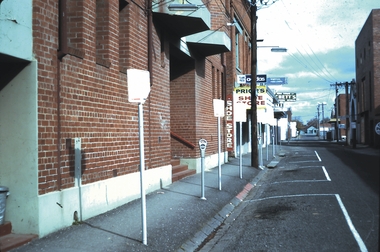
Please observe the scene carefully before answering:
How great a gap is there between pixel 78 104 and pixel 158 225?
258 cm

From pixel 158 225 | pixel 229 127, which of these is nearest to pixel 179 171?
pixel 158 225

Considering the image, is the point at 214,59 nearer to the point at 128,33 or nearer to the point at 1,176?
the point at 128,33

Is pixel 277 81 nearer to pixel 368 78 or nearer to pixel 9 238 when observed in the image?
pixel 368 78

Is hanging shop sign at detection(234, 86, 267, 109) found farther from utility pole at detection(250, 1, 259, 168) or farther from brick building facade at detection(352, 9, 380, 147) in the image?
brick building facade at detection(352, 9, 380, 147)

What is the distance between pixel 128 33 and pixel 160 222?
4589mm

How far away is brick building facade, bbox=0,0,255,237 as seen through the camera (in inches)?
264

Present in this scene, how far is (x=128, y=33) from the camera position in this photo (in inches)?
410

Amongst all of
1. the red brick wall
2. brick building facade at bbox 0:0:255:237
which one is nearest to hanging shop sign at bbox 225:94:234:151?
brick building facade at bbox 0:0:255:237

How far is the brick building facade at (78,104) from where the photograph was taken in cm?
671

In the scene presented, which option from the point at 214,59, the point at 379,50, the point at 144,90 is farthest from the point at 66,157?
the point at 379,50

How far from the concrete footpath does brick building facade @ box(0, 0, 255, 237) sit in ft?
1.13

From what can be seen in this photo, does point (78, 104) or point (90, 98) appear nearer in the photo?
point (78, 104)

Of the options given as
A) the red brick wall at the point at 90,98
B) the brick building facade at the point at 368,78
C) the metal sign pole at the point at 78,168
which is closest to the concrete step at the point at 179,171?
the red brick wall at the point at 90,98

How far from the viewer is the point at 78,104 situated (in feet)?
26.3
